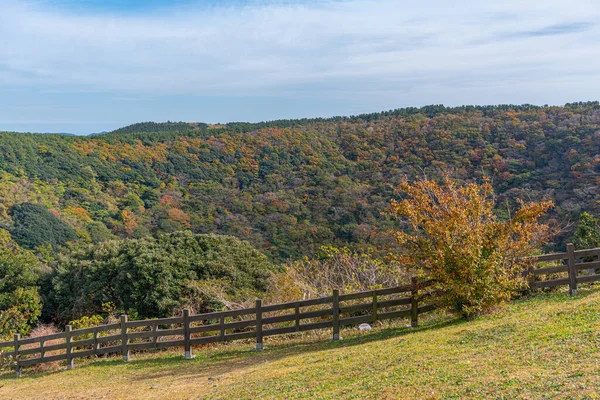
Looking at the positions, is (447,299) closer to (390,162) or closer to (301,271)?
(301,271)

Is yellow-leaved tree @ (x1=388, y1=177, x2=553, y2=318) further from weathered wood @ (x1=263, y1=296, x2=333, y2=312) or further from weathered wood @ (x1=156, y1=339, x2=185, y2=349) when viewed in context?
weathered wood @ (x1=156, y1=339, x2=185, y2=349)

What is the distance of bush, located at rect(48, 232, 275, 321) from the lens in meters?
20.4

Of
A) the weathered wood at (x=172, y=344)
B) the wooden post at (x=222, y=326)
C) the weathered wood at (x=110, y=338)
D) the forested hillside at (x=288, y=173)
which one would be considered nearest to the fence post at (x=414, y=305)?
the wooden post at (x=222, y=326)

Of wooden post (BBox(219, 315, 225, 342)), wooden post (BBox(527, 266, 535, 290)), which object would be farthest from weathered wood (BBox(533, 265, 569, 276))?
wooden post (BBox(219, 315, 225, 342))

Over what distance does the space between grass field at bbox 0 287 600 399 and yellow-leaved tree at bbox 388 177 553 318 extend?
0.56 meters

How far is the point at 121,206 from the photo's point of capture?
50.3 metres

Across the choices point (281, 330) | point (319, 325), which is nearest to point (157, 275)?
point (281, 330)

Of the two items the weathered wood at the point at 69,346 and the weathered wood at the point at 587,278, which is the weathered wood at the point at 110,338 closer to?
the weathered wood at the point at 69,346

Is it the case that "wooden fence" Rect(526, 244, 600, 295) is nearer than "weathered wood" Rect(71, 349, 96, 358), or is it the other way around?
"wooden fence" Rect(526, 244, 600, 295)

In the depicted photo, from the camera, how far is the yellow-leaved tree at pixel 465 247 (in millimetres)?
10844

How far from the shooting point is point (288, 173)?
5756 cm

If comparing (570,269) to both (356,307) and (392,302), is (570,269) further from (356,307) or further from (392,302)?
(356,307)

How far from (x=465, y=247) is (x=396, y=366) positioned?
3.87 metres

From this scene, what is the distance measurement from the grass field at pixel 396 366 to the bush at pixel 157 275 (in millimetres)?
6195
